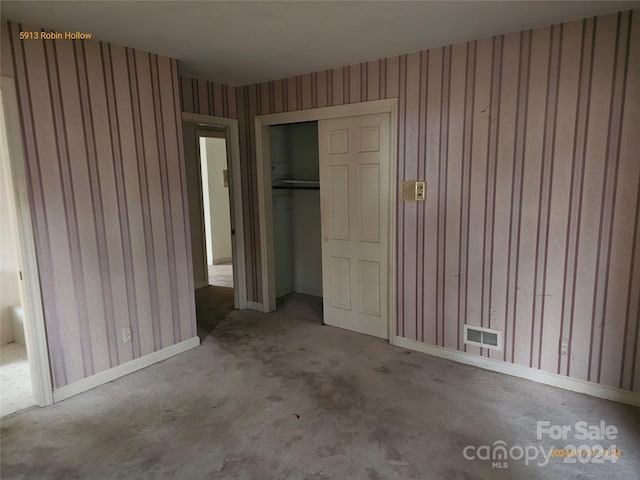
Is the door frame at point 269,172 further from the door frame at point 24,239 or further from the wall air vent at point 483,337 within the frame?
the door frame at point 24,239

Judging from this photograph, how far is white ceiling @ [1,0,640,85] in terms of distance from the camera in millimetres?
2352

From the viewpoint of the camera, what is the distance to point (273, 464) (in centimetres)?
221

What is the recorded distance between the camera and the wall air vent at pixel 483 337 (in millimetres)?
3193

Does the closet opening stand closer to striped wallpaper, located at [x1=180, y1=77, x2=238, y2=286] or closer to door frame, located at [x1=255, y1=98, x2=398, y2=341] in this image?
door frame, located at [x1=255, y1=98, x2=398, y2=341]

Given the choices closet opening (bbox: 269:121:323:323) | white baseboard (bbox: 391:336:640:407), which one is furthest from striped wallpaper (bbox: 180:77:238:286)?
white baseboard (bbox: 391:336:640:407)

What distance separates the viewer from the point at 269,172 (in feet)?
15.0

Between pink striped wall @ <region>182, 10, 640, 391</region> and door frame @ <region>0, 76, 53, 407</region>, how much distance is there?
262cm

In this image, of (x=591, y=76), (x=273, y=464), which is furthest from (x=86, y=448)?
(x=591, y=76)

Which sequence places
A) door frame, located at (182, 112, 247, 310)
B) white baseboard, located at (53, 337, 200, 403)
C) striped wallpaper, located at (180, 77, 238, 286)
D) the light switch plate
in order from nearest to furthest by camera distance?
1. white baseboard, located at (53, 337, 200, 403)
2. the light switch plate
3. striped wallpaper, located at (180, 77, 238, 286)
4. door frame, located at (182, 112, 247, 310)

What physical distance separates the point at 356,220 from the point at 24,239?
2.67 m

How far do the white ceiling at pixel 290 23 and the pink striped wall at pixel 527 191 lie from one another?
23 cm

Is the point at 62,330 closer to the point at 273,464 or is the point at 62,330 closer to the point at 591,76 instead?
the point at 273,464

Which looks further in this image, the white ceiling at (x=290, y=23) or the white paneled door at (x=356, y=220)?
the white paneled door at (x=356, y=220)

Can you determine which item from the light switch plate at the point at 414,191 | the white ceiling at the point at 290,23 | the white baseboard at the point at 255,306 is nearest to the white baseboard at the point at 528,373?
the light switch plate at the point at 414,191
